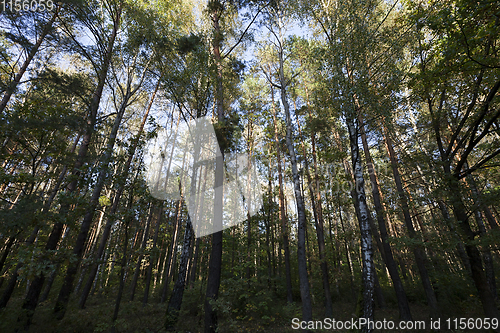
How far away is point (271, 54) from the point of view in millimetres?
12141

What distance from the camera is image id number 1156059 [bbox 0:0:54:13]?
21.5ft

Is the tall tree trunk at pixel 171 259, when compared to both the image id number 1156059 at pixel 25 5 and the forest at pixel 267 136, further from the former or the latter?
the image id number 1156059 at pixel 25 5

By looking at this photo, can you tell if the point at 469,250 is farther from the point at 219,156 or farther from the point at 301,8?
the point at 301,8

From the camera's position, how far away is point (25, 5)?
6.93 m

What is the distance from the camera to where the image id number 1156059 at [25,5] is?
21.5ft

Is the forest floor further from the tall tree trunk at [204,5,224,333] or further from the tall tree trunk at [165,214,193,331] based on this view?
the tall tree trunk at [204,5,224,333]

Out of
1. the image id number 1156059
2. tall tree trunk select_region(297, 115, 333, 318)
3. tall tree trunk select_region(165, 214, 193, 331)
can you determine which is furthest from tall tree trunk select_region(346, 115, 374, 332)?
the image id number 1156059

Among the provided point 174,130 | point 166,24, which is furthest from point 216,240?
point 174,130
